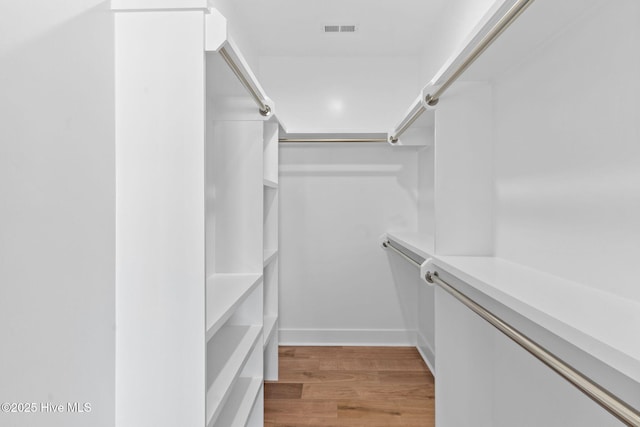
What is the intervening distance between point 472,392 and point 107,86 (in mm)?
1499

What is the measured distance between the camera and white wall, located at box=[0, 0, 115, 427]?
0.63 metres

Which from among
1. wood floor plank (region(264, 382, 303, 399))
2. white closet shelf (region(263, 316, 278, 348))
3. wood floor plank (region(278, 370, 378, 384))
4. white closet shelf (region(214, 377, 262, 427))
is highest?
white closet shelf (region(263, 316, 278, 348))

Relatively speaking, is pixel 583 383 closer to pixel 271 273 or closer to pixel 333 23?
pixel 271 273

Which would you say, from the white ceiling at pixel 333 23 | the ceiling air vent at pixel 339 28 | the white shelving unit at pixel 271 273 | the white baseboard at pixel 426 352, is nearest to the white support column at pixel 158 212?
the white ceiling at pixel 333 23

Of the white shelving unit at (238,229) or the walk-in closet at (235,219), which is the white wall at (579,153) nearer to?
the walk-in closet at (235,219)

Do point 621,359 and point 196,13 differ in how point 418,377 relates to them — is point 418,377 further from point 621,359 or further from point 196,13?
point 196,13

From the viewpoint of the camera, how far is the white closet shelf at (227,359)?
3.49 feet

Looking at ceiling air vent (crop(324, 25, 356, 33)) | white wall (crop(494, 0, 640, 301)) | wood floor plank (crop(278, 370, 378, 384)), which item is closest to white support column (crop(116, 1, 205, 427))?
white wall (crop(494, 0, 640, 301))

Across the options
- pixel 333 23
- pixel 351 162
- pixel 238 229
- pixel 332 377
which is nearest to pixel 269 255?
pixel 238 229

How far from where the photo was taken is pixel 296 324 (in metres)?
2.84

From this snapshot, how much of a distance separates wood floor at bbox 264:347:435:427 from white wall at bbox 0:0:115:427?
122cm

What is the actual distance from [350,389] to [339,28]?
7.02ft

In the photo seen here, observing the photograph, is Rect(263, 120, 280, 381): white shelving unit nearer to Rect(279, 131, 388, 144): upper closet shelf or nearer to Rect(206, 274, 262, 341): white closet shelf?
Rect(279, 131, 388, 144): upper closet shelf

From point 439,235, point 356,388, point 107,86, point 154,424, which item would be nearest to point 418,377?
point 356,388
